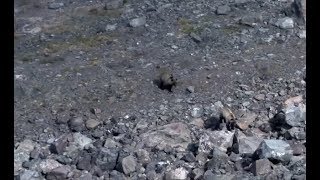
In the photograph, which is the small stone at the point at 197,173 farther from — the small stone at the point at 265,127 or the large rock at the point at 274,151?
the small stone at the point at 265,127

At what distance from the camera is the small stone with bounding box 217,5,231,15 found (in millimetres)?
5641

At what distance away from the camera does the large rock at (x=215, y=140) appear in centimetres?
374

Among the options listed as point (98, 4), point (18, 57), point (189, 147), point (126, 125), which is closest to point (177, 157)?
point (189, 147)

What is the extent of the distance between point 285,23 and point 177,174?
2347 millimetres

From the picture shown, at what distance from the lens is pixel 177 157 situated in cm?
372

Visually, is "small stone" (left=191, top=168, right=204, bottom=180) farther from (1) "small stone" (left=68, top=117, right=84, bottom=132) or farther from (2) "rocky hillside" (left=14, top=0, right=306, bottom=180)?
(1) "small stone" (left=68, top=117, right=84, bottom=132)

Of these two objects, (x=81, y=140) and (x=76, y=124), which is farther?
(x=76, y=124)

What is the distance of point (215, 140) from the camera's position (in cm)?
379

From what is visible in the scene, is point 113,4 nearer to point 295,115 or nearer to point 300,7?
point 300,7

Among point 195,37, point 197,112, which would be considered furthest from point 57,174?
point 195,37

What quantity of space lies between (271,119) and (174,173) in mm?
961

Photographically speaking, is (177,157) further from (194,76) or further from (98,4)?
(98,4)

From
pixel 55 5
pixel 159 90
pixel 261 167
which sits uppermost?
pixel 261 167

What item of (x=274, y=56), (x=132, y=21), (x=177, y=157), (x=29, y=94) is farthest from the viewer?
(x=132, y=21)
